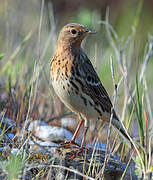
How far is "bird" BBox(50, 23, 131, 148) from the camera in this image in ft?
13.3

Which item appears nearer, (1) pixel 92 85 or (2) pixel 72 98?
(2) pixel 72 98

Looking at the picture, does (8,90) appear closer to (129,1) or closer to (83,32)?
(83,32)

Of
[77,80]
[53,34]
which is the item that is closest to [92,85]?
[77,80]

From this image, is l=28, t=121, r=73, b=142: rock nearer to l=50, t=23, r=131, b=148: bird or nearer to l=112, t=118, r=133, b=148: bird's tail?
l=50, t=23, r=131, b=148: bird

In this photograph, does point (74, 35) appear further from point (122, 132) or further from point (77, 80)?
point (122, 132)

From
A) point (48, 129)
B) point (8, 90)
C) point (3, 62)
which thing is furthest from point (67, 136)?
point (3, 62)

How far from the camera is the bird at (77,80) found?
4047mm

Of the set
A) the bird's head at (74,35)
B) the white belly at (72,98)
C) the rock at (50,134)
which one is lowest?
the rock at (50,134)

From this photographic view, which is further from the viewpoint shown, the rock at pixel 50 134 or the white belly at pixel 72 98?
the rock at pixel 50 134

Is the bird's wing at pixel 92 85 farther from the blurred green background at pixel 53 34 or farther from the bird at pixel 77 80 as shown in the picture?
the blurred green background at pixel 53 34

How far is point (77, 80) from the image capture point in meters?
4.07

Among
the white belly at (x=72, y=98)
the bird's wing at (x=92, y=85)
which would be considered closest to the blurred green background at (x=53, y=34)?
the bird's wing at (x=92, y=85)

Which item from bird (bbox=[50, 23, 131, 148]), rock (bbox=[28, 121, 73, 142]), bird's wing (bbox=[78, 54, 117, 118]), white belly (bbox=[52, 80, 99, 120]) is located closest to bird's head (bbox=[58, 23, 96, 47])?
bird (bbox=[50, 23, 131, 148])

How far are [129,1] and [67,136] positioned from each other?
729cm
